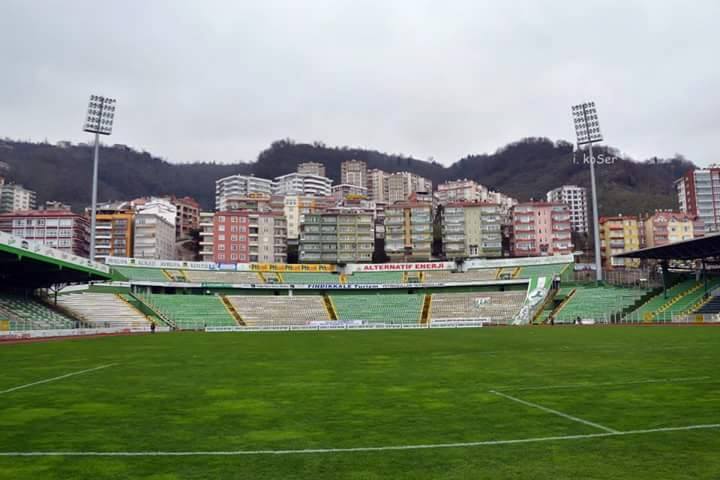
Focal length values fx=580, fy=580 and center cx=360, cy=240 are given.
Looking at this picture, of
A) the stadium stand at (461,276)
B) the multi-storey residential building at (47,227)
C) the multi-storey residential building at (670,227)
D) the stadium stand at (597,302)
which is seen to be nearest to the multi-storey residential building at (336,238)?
the stadium stand at (461,276)

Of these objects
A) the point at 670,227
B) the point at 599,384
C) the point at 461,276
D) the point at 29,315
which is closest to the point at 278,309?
the point at 461,276

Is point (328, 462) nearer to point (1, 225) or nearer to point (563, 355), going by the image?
point (563, 355)

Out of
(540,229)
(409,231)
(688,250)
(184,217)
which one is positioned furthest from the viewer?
(184,217)

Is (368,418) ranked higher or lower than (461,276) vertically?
lower

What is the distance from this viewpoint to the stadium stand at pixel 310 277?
268 feet

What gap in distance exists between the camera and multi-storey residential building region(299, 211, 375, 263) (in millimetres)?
109750

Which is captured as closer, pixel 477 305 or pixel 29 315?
pixel 29 315

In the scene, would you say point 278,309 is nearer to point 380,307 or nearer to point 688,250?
point 380,307

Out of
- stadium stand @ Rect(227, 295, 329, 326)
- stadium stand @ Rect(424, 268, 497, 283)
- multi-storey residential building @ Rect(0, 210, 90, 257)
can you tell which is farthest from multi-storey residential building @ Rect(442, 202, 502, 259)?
multi-storey residential building @ Rect(0, 210, 90, 257)

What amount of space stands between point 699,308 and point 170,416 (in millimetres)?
56351

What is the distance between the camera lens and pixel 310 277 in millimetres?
85125

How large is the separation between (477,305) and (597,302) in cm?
1361

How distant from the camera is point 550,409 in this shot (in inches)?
403

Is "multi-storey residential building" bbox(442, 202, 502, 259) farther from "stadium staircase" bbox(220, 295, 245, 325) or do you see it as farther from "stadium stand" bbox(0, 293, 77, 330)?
"stadium stand" bbox(0, 293, 77, 330)
